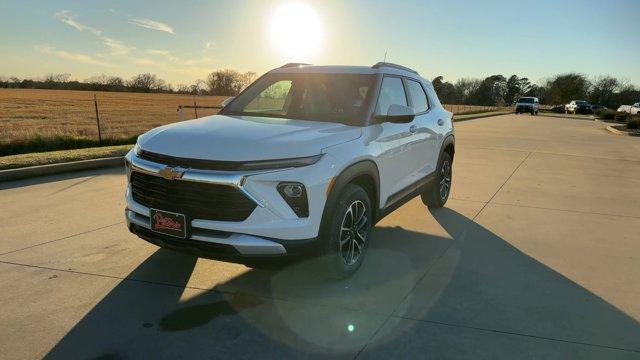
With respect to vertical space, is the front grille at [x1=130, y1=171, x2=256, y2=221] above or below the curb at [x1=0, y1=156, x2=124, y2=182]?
above

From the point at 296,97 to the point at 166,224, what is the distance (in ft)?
7.29

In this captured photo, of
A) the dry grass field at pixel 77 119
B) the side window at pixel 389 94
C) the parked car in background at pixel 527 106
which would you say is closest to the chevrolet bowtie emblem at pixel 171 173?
the side window at pixel 389 94

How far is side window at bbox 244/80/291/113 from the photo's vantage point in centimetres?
511

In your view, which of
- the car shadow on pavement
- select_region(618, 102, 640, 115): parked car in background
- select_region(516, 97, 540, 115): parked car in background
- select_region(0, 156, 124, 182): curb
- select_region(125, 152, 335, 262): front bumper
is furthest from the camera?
select_region(516, 97, 540, 115): parked car in background

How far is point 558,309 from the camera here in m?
3.68

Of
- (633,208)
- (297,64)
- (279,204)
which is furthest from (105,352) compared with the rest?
(633,208)

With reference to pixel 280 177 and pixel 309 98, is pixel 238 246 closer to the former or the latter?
pixel 280 177

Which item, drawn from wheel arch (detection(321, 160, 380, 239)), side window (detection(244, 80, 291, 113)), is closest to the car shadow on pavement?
wheel arch (detection(321, 160, 380, 239))

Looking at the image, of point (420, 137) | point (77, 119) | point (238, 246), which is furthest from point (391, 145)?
point (77, 119)

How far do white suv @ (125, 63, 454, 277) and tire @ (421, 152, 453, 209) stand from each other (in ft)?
5.29

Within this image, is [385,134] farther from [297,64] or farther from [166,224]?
[166,224]

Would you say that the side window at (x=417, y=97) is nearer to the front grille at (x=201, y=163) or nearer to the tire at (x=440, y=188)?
the tire at (x=440, y=188)

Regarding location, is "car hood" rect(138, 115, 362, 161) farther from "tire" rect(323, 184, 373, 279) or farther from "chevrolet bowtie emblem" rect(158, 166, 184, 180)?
"tire" rect(323, 184, 373, 279)

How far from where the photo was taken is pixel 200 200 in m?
3.35
